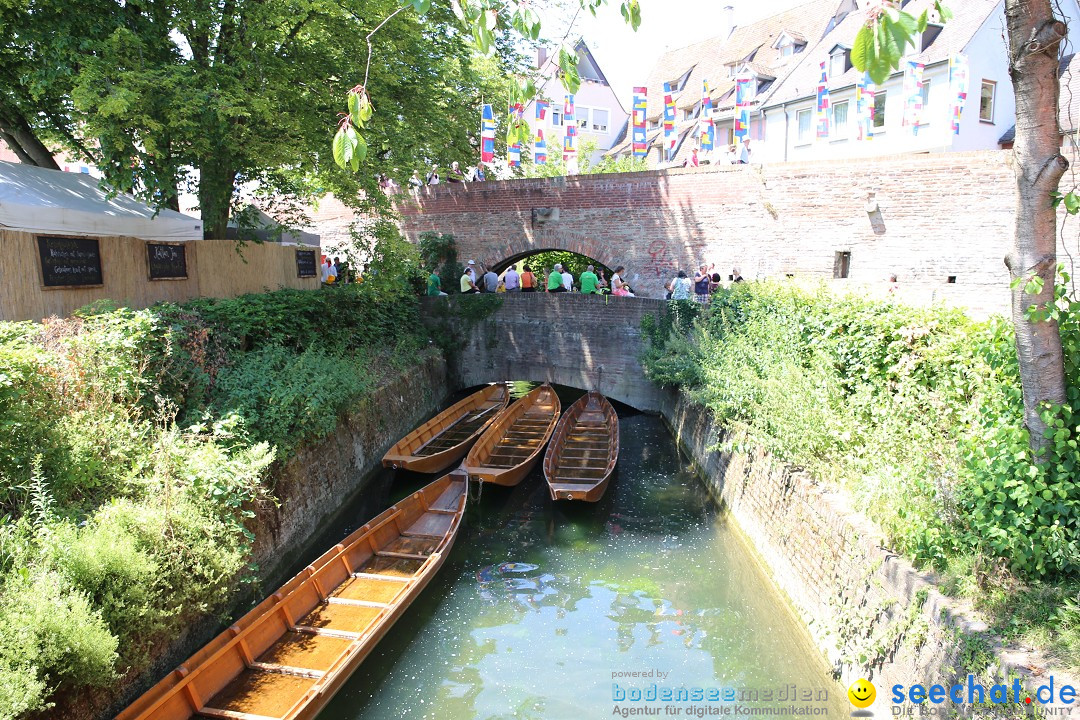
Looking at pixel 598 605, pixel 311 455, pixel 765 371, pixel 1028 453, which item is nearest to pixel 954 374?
pixel 1028 453

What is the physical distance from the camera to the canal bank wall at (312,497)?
5324 mm

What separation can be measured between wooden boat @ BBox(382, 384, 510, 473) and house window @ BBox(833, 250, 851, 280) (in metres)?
7.32

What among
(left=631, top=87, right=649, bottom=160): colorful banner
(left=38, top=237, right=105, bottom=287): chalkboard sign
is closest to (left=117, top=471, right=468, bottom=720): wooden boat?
(left=38, top=237, right=105, bottom=287): chalkboard sign

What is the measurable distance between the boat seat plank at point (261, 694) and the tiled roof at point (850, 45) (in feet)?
59.1

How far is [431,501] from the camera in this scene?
29.6 feet

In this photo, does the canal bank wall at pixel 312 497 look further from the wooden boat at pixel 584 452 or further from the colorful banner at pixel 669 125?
the colorful banner at pixel 669 125

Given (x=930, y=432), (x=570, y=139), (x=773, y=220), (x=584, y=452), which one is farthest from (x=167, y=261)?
(x=570, y=139)

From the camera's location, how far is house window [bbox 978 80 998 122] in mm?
19641

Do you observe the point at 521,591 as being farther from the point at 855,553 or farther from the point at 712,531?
the point at 855,553

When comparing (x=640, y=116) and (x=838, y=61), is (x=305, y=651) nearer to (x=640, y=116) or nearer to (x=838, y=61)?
(x=640, y=116)

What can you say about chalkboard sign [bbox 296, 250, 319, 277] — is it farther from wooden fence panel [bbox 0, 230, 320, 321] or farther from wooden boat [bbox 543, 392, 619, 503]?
wooden boat [bbox 543, 392, 619, 503]

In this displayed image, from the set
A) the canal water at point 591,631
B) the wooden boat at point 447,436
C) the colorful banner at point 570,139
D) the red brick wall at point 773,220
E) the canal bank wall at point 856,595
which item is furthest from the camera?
the colorful banner at point 570,139

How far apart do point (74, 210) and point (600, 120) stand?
34.8m

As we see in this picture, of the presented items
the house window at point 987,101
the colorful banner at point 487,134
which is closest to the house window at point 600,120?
the house window at point 987,101
